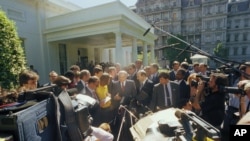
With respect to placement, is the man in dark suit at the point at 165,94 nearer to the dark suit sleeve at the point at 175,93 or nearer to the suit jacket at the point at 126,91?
the dark suit sleeve at the point at 175,93

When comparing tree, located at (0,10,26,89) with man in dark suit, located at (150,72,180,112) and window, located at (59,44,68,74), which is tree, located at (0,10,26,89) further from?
window, located at (59,44,68,74)

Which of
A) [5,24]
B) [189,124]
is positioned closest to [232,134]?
[189,124]

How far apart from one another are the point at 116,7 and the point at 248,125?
10.4 metres

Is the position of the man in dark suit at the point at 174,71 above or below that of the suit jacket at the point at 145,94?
above

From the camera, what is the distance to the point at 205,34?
53594 mm

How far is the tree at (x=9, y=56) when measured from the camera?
183 inches

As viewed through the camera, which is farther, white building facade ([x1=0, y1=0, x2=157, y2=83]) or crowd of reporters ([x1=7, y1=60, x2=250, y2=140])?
white building facade ([x1=0, y1=0, x2=157, y2=83])

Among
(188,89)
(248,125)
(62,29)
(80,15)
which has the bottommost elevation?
(188,89)

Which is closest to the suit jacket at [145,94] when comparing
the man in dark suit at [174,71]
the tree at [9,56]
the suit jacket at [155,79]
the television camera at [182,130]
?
the suit jacket at [155,79]

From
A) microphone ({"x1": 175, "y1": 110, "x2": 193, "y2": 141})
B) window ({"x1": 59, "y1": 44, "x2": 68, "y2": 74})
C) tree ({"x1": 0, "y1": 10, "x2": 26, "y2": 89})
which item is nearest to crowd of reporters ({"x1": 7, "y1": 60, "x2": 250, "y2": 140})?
microphone ({"x1": 175, "y1": 110, "x2": 193, "y2": 141})

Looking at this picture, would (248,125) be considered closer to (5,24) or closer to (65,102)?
(65,102)

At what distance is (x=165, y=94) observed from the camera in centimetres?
397

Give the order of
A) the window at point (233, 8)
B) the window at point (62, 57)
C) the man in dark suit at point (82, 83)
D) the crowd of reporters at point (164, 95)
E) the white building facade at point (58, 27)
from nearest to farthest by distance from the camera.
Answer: the crowd of reporters at point (164, 95) < the man in dark suit at point (82, 83) < the white building facade at point (58, 27) < the window at point (62, 57) < the window at point (233, 8)

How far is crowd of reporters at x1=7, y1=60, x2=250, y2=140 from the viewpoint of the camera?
2913mm
